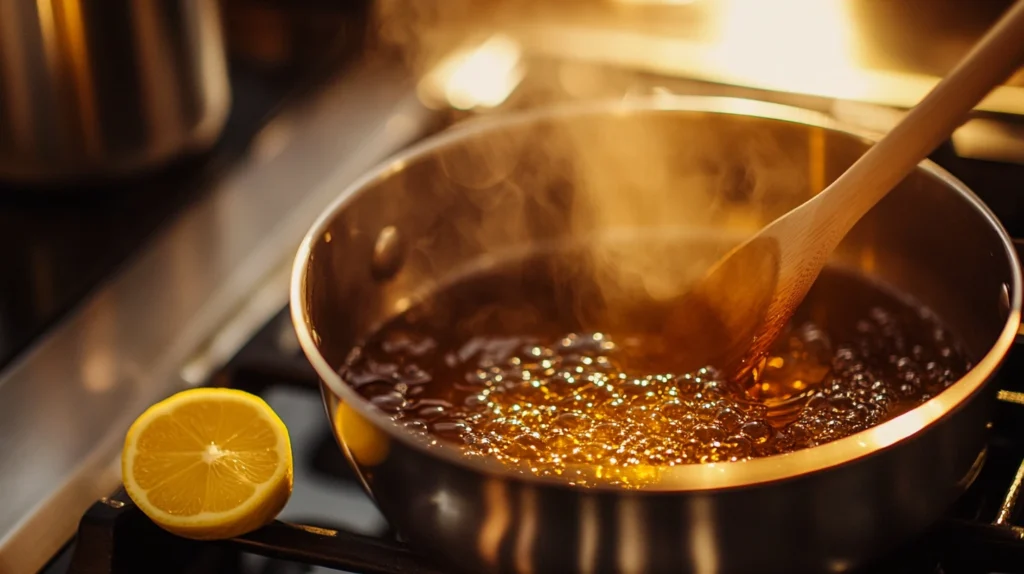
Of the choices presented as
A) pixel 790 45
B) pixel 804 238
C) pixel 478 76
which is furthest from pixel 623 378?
pixel 790 45

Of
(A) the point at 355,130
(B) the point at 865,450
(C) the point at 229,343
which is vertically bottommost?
(C) the point at 229,343

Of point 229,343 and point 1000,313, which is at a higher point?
point 1000,313

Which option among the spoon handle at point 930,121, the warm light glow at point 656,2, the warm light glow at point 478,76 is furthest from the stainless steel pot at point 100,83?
the spoon handle at point 930,121

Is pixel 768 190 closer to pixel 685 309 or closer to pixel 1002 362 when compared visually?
pixel 685 309

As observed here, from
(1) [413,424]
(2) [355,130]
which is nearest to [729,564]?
(1) [413,424]

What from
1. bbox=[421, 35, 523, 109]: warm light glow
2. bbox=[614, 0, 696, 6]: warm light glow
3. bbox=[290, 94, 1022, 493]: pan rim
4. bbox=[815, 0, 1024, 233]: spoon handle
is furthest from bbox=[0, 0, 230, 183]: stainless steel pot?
bbox=[815, 0, 1024, 233]: spoon handle

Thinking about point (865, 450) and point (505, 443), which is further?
point (505, 443)

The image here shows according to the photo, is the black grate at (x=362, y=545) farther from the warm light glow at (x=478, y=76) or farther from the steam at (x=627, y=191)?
the warm light glow at (x=478, y=76)
